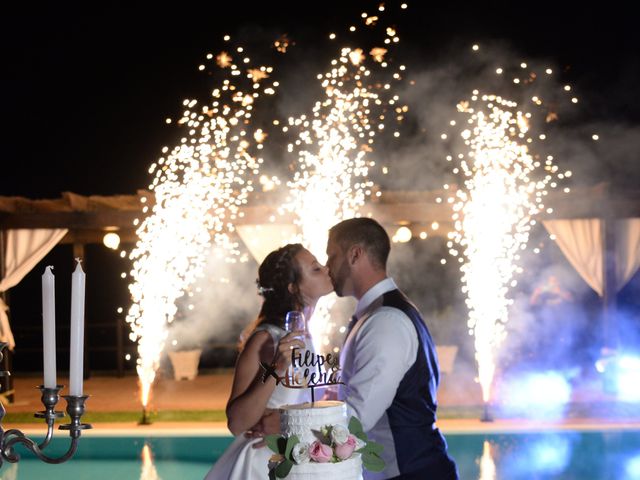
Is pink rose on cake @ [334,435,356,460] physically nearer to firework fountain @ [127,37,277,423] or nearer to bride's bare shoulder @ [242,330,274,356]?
bride's bare shoulder @ [242,330,274,356]

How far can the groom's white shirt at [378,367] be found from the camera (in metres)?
2.70

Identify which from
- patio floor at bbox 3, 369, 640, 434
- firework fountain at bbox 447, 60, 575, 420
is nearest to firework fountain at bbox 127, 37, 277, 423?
patio floor at bbox 3, 369, 640, 434

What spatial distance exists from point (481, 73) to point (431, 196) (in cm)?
284

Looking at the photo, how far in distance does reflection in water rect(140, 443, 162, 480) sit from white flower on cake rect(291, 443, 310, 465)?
19.6 ft

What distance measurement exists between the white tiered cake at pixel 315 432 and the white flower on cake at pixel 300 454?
0.05 ft

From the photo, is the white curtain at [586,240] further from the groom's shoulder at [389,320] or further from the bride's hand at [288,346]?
the bride's hand at [288,346]

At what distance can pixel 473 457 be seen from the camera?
8.01 m

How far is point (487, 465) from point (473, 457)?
0.40 meters

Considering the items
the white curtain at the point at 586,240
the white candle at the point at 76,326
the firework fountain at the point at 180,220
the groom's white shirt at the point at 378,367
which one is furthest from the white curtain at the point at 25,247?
the white candle at the point at 76,326

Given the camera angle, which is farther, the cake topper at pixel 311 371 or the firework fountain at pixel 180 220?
the firework fountain at pixel 180 220

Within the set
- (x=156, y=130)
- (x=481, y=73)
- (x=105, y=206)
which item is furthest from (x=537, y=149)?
(x=156, y=130)

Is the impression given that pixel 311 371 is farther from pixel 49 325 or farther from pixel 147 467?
pixel 147 467

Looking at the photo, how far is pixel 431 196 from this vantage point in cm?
1216

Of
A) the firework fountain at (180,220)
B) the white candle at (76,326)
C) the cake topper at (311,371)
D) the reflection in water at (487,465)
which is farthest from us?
the firework fountain at (180,220)
